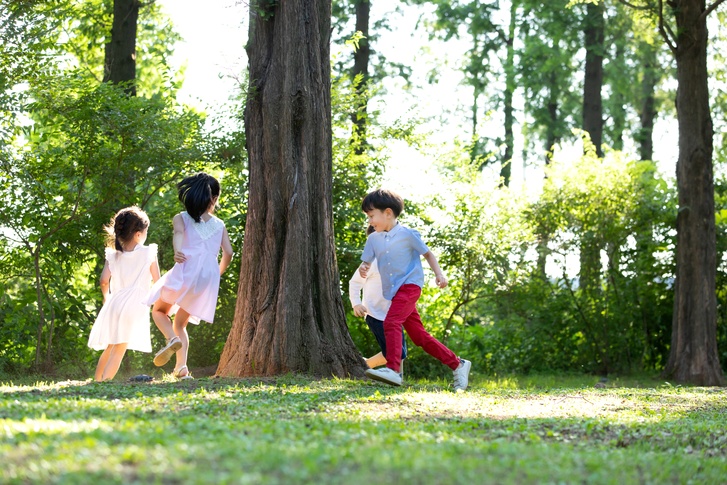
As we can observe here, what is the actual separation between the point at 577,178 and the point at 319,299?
7.50 m

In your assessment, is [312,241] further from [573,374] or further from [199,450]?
[573,374]

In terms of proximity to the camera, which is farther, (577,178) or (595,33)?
(595,33)

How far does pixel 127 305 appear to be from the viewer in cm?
873

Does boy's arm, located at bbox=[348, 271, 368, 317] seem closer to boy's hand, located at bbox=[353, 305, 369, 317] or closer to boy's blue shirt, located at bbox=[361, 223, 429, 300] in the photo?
boy's hand, located at bbox=[353, 305, 369, 317]

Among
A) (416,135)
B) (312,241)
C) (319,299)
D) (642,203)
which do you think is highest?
(416,135)

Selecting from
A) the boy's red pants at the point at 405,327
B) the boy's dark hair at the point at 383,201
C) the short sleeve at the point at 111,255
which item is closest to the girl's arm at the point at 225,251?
the short sleeve at the point at 111,255

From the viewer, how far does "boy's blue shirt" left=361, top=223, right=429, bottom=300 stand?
8.51 meters

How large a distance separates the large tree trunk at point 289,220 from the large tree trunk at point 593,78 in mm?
14025

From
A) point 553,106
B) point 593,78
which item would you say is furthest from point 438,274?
point 553,106

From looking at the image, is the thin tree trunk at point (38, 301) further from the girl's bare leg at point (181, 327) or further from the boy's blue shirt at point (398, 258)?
the boy's blue shirt at point (398, 258)

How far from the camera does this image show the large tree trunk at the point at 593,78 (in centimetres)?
2186

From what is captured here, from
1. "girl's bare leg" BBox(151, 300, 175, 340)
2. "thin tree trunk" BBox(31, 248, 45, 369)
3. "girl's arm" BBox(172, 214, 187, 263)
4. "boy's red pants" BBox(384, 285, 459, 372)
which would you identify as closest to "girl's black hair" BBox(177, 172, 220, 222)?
"girl's arm" BBox(172, 214, 187, 263)

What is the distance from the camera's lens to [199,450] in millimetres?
3902

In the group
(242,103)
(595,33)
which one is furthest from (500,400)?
(595,33)
